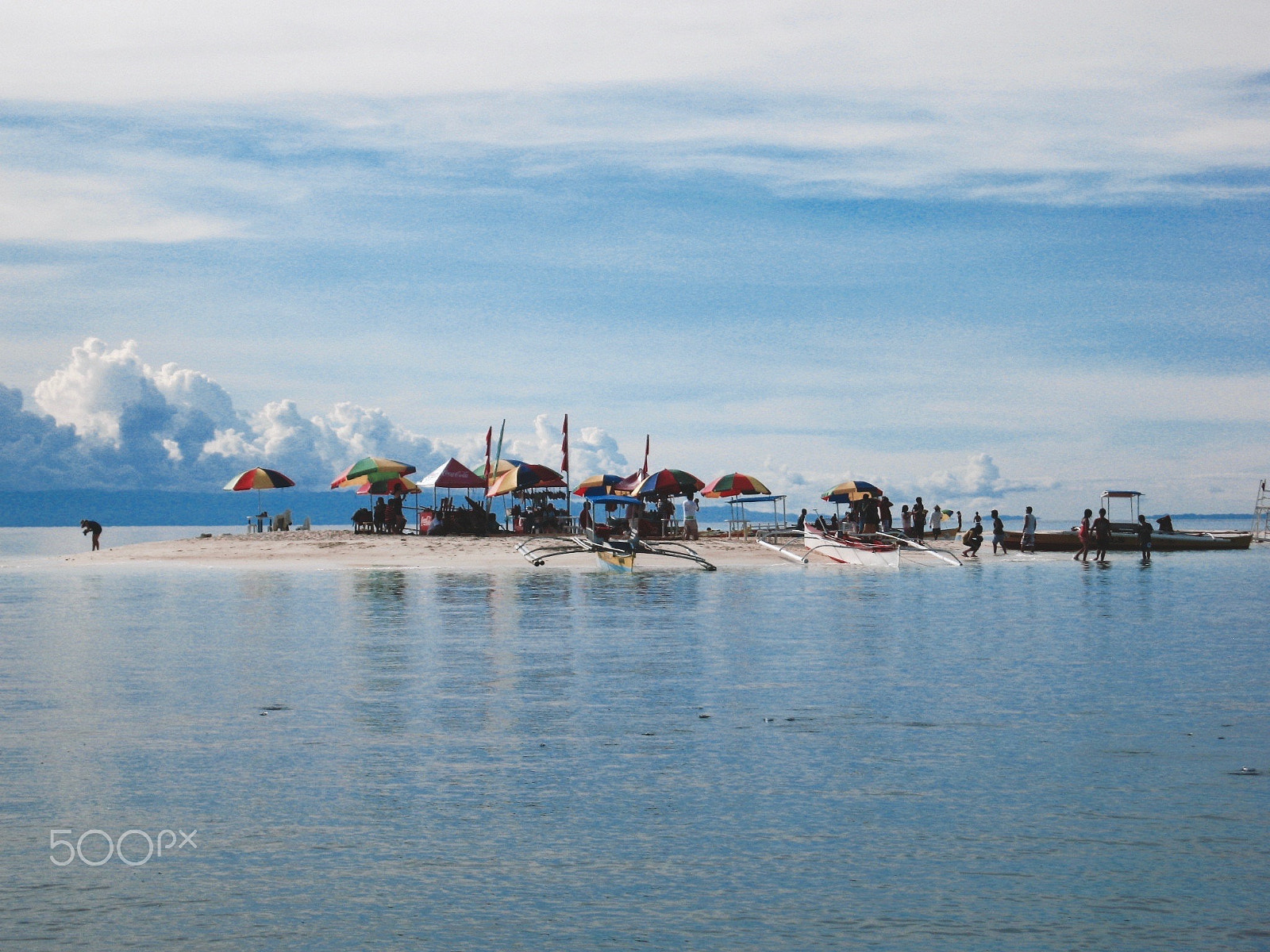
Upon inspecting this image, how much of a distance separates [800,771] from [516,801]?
315cm

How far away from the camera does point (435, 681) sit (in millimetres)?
18406

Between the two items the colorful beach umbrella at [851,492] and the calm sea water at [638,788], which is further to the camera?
the colorful beach umbrella at [851,492]

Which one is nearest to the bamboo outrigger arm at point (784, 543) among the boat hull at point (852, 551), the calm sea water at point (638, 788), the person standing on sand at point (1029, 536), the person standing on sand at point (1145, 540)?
the boat hull at point (852, 551)

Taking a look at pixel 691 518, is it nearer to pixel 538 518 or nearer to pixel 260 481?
pixel 538 518

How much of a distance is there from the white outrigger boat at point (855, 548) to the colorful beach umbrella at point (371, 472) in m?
16.7

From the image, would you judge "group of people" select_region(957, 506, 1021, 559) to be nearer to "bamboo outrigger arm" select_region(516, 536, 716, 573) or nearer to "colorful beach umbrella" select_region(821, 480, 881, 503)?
"colorful beach umbrella" select_region(821, 480, 881, 503)

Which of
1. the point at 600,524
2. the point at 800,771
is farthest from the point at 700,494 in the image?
the point at 800,771

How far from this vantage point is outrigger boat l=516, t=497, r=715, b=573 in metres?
42.6

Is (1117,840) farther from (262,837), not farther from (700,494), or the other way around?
(700,494)

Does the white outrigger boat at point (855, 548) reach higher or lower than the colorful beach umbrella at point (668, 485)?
lower

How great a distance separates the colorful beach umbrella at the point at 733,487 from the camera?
52438 millimetres
